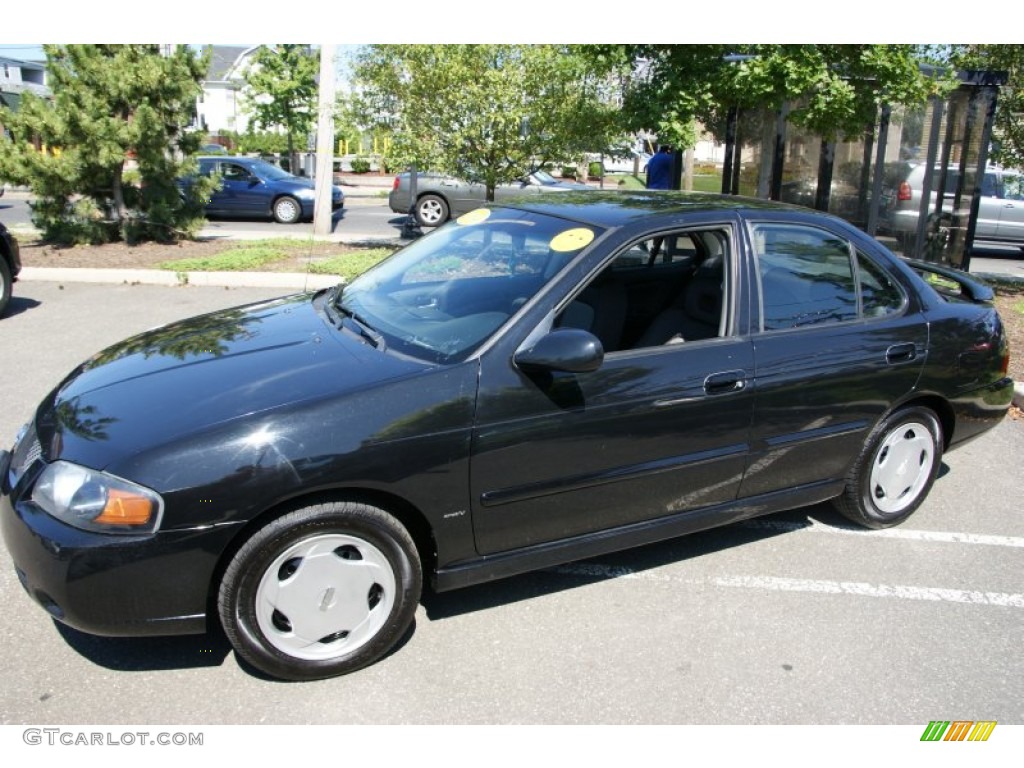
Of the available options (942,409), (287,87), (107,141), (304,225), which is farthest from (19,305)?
(287,87)

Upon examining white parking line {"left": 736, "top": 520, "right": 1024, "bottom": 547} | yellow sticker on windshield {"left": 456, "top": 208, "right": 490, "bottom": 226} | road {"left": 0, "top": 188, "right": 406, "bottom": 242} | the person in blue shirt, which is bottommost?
white parking line {"left": 736, "top": 520, "right": 1024, "bottom": 547}

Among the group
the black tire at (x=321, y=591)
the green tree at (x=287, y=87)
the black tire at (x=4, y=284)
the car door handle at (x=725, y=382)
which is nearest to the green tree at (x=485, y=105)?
the black tire at (x=4, y=284)

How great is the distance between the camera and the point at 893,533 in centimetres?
438

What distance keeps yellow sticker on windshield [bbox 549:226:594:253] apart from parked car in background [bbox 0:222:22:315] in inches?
279

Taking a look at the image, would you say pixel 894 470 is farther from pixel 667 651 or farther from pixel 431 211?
pixel 431 211

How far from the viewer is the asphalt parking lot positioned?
2.88 metres

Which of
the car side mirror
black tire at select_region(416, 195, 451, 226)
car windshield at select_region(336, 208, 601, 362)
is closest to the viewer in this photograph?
the car side mirror

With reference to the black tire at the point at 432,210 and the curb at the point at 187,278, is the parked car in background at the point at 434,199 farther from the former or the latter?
the curb at the point at 187,278

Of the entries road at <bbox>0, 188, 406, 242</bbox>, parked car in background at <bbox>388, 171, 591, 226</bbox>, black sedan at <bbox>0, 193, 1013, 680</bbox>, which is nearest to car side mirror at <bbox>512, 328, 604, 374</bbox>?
black sedan at <bbox>0, 193, 1013, 680</bbox>

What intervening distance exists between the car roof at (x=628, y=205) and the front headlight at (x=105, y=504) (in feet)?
6.93

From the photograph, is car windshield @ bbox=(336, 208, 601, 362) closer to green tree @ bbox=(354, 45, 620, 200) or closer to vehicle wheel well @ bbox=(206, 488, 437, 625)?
vehicle wheel well @ bbox=(206, 488, 437, 625)

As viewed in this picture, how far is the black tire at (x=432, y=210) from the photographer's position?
17406 millimetres

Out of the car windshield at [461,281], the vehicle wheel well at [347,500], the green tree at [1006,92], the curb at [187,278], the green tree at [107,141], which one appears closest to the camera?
the vehicle wheel well at [347,500]

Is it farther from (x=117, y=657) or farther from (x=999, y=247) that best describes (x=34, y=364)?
(x=999, y=247)
